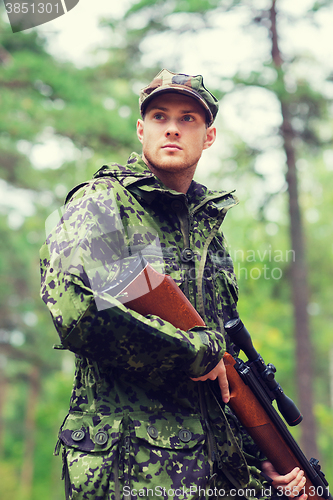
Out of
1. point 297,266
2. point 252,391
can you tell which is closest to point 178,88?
point 252,391

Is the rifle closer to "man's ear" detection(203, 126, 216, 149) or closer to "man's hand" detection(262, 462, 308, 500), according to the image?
"man's hand" detection(262, 462, 308, 500)

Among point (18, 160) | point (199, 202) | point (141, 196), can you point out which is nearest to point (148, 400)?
point (141, 196)

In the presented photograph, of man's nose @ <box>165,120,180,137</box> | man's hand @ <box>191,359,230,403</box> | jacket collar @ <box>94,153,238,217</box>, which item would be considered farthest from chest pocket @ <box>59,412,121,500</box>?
man's nose @ <box>165,120,180,137</box>

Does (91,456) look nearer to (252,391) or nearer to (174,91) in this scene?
(252,391)

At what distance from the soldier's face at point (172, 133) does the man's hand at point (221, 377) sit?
1.10m

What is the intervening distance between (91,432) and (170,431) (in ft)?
1.17

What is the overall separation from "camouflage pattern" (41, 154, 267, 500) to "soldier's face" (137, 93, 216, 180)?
15 centimetres

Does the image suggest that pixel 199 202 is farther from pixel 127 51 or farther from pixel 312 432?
pixel 127 51

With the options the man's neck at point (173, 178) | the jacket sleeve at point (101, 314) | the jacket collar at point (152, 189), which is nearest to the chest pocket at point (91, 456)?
the jacket sleeve at point (101, 314)

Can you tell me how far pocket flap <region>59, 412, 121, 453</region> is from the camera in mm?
2014

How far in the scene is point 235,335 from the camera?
2564 millimetres

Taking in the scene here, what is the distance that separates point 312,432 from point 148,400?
32.4ft

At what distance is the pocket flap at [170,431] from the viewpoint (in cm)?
207

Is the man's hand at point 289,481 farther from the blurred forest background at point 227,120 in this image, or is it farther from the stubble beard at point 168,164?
the blurred forest background at point 227,120
